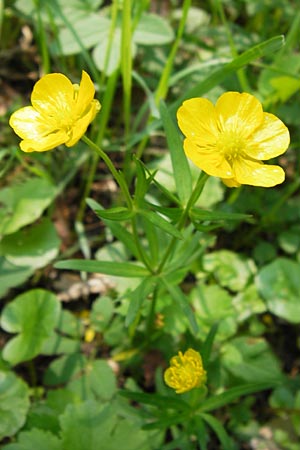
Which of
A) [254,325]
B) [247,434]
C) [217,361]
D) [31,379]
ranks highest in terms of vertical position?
[31,379]

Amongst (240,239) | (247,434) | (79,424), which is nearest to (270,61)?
Result: (240,239)

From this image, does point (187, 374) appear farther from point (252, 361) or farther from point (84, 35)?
point (84, 35)

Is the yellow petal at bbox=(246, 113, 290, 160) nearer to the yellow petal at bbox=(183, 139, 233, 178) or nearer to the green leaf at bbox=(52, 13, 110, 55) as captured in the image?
the yellow petal at bbox=(183, 139, 233, 178)

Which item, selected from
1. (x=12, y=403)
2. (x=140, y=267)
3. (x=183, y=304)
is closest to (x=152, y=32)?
(x=140, y=267)

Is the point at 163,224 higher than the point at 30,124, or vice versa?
the point at 30,124

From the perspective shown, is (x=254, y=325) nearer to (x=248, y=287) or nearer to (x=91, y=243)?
(x=248, y=287)

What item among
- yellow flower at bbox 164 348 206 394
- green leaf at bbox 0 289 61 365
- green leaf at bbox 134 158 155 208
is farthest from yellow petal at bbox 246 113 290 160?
green leaf at bbox 0 289 61 365
